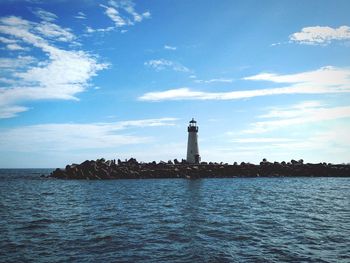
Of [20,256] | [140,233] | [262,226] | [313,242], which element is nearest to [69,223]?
[140,233]

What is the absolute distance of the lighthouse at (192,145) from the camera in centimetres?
6600

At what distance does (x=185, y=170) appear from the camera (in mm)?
59969

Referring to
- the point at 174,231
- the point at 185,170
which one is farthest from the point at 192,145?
the point at 174,231

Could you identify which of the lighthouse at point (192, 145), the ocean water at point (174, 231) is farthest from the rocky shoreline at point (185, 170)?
the ocean water at point (174, 231)

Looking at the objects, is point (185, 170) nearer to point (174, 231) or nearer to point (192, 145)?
point (192, 145)

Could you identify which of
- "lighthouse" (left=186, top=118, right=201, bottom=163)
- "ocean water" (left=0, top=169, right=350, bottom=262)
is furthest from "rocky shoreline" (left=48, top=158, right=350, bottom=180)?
"ocean water" (left=0, top=169, right=350, bottom=262)

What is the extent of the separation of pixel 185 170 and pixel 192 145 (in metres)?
7.78

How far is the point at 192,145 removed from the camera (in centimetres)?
6656

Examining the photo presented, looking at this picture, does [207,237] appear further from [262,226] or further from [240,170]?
[240,170]

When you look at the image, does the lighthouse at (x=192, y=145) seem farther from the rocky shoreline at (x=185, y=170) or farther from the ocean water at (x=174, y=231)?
the ocean water at (x=174, y=231)

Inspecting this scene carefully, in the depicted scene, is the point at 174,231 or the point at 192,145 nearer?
the point at 174,231

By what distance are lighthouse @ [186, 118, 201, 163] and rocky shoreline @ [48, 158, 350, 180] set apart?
1487 mm

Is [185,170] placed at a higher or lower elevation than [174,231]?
higher

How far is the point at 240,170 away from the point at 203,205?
3929cm
